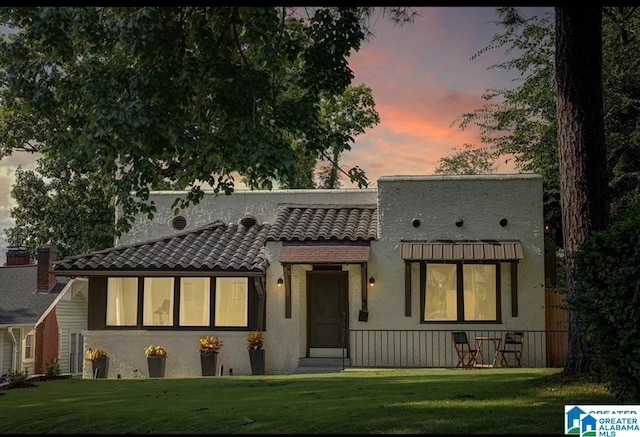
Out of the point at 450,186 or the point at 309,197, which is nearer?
the point at 450,186

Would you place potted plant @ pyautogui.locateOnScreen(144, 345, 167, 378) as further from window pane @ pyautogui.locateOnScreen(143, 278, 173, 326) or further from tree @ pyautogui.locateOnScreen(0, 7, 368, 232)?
tree @ pyautogui.locateOnScreen(0, 7, 368, 232)

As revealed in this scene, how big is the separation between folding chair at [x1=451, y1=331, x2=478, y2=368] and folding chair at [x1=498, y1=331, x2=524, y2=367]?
2.13 ft

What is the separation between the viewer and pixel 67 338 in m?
31.2

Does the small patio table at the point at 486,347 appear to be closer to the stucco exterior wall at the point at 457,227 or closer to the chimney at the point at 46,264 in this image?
the stucco exterior wall at the point at 457,227

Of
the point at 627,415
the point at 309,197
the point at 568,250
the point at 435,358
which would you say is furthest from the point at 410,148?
the point at 627,415

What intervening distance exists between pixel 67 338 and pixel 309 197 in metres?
13.7

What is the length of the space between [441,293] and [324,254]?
3.18 metres

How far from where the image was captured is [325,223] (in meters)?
21.1

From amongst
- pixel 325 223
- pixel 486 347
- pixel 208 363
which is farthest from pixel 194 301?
pixel 486 347

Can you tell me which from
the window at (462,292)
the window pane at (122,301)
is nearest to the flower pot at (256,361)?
the window pane at (122,301)

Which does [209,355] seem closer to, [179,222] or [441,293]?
[179,222]

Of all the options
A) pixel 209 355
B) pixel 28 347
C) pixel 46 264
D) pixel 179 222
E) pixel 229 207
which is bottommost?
pixel 28 347

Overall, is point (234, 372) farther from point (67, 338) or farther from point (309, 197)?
point (67, 338)

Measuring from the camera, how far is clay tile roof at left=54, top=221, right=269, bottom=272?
1970 centimetres
